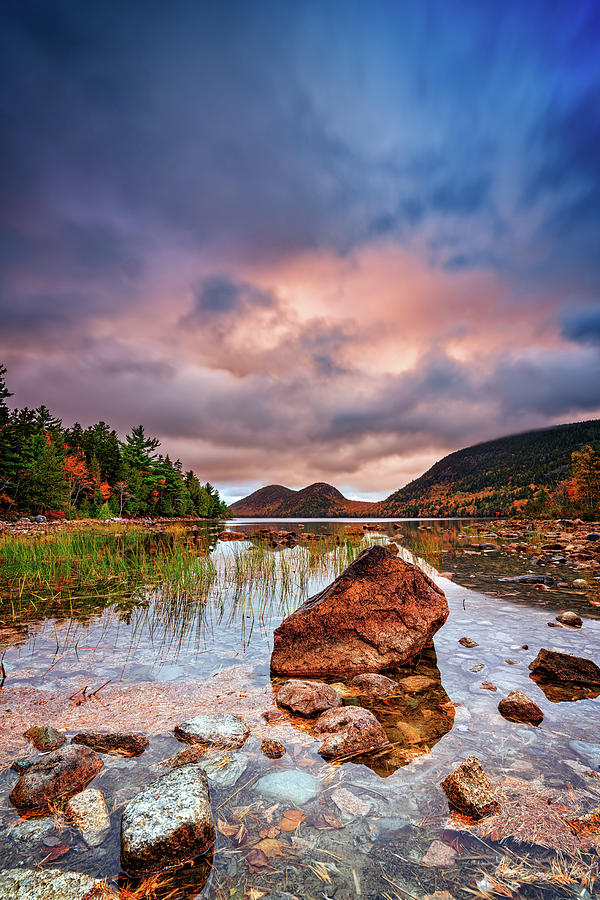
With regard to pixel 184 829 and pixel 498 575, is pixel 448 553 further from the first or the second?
pixel 184 829

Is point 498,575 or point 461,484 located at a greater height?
point 461,484

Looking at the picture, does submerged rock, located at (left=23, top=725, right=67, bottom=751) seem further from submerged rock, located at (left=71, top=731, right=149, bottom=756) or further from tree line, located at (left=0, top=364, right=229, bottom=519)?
tree line, located at (left=0, top=364, right=229, bottom=519)

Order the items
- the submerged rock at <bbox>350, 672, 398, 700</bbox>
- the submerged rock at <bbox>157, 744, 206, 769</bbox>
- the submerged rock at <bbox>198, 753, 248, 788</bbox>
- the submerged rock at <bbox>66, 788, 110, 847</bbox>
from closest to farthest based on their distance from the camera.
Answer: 1. the submerged rock at <bbox>66, 788, 110, 847</bbox>
2. the submerged rock at <bbox>198, 753, 248, 788</bbox>
3. the submerged rock at <bbox>157, 744, 206, 769</bbox>
4. the submerged rock at <bbox>350, 672, 398, 700</bbox>

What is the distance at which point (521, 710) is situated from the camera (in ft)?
14.5

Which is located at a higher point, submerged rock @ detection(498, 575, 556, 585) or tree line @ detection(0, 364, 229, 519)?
tree line @ detection(0, 364, 229, 519)

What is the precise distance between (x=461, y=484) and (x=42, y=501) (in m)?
175

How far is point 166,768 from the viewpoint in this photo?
3553 mm

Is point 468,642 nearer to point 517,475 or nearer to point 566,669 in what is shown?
point 566,669

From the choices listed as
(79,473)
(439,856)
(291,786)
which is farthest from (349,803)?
(79,473)

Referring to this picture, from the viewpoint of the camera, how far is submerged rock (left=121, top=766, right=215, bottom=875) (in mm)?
2451

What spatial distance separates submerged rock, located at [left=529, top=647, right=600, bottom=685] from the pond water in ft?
0.90

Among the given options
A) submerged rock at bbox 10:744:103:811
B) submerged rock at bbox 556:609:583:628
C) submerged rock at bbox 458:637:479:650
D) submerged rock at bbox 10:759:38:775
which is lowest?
submerged rock at bbox 458:637:479:650

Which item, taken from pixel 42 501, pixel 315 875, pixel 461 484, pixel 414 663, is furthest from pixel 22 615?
pixel 461 484

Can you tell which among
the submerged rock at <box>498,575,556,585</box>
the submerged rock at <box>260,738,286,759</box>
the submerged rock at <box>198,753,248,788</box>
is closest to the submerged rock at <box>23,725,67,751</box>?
the submerged rock at <box>198,753,248,788</box>
